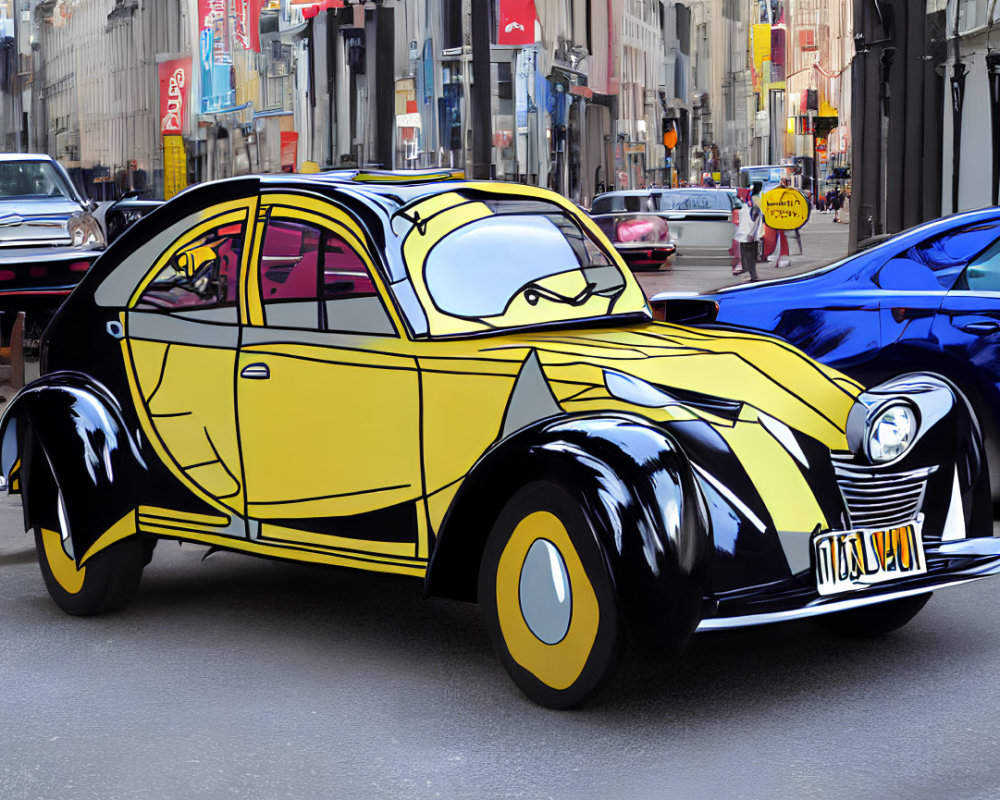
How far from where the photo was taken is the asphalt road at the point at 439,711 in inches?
179

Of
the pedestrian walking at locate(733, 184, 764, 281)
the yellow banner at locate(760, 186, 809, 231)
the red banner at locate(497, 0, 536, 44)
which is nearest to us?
the pedestrian walking at locate(733, 184, 764, 281)

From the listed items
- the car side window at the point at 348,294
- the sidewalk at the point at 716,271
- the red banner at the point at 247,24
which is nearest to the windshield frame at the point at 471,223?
the car side window at the point at 348,294

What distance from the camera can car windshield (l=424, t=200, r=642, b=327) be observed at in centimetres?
575

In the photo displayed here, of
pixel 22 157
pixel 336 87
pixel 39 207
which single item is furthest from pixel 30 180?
pixel 336 87

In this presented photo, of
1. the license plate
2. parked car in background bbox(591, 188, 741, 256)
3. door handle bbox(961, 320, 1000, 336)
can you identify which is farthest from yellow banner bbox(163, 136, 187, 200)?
the license plate

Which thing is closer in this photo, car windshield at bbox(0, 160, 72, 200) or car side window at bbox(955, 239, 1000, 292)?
car side window at bbox(955, 239, 1000, 292)

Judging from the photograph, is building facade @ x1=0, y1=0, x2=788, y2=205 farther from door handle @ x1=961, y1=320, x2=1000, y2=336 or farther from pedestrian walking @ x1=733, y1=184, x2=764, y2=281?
door handle @ x1=961, y1=320, x2=1000, y2=336

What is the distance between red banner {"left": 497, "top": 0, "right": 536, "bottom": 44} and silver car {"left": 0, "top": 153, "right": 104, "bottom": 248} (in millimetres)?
29186

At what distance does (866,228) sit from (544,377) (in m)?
23.1

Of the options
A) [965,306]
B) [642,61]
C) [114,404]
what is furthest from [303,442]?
[642,61]

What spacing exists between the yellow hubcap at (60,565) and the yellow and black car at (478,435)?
15 millimetres

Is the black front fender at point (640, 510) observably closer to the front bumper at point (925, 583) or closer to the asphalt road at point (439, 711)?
the front bumper at point (925, 583)

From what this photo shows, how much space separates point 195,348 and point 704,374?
190 cm

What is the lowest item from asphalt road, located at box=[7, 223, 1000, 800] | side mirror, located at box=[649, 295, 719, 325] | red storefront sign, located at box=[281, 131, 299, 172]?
asphalt road, located at box=[7, 223, 1000, 800]
